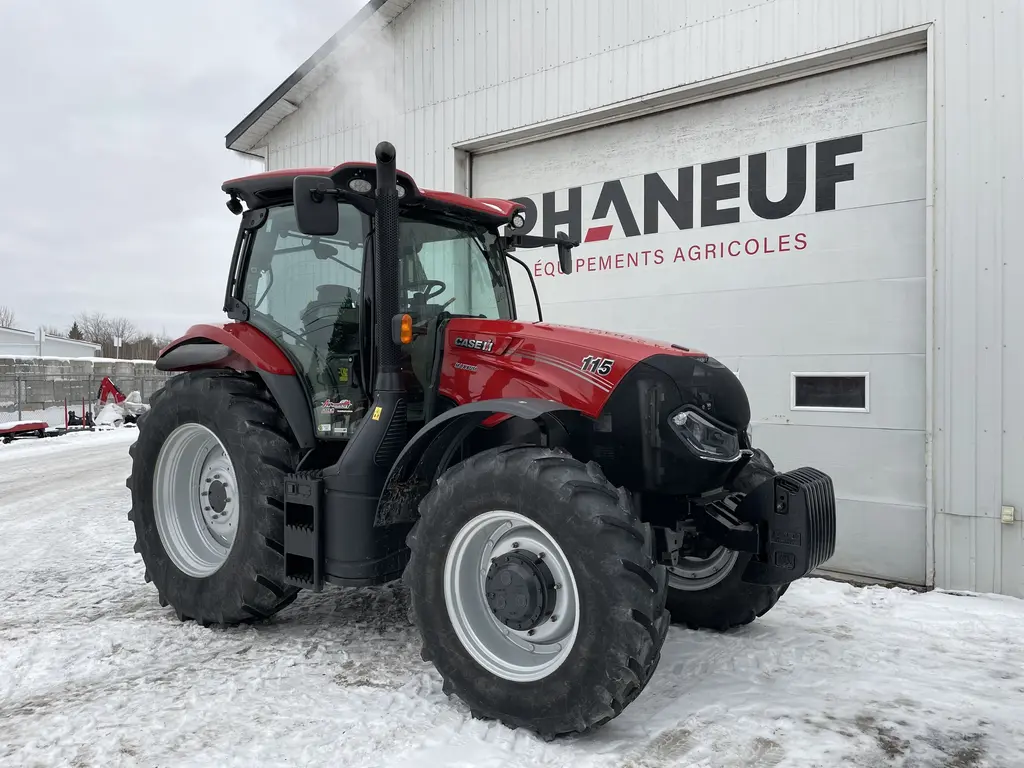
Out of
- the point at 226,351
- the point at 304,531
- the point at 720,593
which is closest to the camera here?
the point at 304,531

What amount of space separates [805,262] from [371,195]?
3.71 m

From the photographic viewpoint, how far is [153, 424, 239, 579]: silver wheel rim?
4496 millimetres

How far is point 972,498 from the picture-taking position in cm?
515

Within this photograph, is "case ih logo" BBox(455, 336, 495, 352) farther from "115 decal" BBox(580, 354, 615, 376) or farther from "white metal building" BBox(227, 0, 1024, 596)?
"white metal building" BBox(227, 0, 1024, 596)

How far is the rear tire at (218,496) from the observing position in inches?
157

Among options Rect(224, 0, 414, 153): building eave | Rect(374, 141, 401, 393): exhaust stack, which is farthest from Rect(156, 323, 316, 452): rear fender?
Rect(224, 0, 414, 153): building eave

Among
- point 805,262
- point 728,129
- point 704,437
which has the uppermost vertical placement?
point 728,129

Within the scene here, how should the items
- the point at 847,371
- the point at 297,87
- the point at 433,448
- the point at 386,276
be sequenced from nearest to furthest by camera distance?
the point at 433,448 < the point at 386,276 < the point at 847,371 < the point at 297,87

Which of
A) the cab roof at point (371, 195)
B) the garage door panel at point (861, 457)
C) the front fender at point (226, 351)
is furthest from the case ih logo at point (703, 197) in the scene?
the front fender at point (226, 351)

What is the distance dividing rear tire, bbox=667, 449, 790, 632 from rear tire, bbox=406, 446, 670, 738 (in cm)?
130

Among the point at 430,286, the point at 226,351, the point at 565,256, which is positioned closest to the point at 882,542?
the point at 565,256

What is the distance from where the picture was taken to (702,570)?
429 cm

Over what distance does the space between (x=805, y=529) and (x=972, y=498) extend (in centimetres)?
256

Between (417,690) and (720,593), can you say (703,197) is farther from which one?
(417,690)
